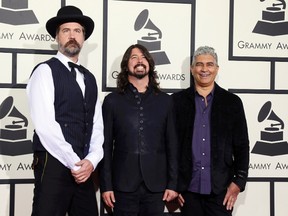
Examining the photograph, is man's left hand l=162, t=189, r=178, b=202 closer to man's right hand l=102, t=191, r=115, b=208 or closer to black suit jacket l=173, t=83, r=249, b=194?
black suit jacket l=173, t=83, r=249, b=194

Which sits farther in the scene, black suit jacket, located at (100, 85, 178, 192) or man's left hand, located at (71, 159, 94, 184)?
black suit jacket, located at (100, 85, 178, 192)

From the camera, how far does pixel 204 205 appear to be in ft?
8.57

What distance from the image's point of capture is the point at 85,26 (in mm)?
2559

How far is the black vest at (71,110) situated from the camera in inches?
89.2

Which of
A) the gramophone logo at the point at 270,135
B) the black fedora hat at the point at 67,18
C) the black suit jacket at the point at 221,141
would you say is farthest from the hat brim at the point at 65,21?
the gramophone logo at the point at 270,135

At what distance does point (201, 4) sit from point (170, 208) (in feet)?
4.68

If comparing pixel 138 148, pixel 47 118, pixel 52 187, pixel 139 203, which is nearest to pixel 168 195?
pixel 139 203

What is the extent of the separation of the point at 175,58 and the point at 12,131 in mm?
1195

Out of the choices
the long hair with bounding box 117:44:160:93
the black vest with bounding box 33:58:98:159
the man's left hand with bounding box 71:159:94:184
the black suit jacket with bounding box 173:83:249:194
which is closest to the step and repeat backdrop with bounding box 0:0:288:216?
the long hair with bounding box 117:44:160:93

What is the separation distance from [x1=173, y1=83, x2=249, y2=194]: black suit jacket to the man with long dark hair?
3.0 inches

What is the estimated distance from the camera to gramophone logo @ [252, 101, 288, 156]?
311cm

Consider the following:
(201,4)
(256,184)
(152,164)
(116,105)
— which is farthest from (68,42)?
(256,184)

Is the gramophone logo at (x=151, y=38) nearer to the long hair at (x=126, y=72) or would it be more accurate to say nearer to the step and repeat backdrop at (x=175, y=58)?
the step and repeat backdrop at (x=175, y=58)

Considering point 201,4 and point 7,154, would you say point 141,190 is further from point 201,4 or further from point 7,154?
point 201,4
